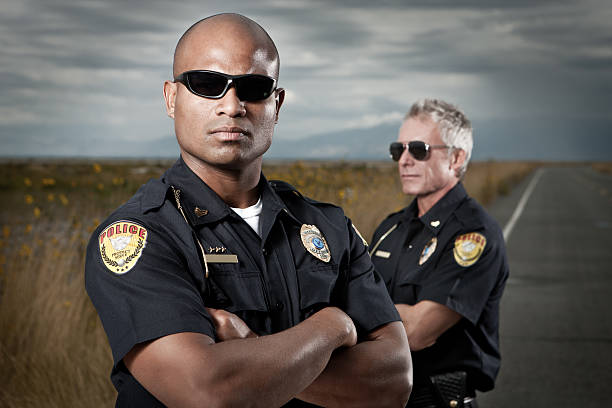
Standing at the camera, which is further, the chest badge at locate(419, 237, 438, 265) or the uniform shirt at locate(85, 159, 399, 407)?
the chest badge at locate(419, 237, 438, 265)

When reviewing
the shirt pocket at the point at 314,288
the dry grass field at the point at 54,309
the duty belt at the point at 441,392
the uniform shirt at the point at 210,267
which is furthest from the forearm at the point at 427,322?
the dry grass field at the point at 54,309

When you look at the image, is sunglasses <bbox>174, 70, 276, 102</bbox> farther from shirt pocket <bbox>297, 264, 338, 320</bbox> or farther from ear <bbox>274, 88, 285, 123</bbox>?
shirt pocket <bbox>297, 264, 338, 320</bbox>

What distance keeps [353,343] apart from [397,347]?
0.19 metres

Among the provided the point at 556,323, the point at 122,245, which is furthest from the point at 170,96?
the point at 556,323

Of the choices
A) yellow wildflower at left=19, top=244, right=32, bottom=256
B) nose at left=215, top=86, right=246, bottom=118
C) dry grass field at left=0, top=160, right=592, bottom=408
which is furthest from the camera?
yellow wildflower at left=19, top=244, right=32, bottom=256

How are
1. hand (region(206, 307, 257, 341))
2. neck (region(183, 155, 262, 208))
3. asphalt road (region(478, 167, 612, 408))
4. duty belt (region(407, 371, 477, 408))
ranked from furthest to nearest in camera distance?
1. asphalt road (region(478, 167, 612, 408))
2. duty belt (region(407, 371, 477, 408))
3. neck (region(183, 155, 262, 208))
4. hand (region(206, 307, 257, 341))

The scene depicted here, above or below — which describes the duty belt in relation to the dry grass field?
above

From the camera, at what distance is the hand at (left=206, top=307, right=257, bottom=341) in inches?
72.9

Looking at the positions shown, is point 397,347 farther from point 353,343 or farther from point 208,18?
point 208,18

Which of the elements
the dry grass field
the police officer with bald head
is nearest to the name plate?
the police officer with bald head

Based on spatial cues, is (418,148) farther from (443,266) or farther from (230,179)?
(230,179)

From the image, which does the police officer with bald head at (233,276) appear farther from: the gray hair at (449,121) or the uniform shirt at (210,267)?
Result: the gray hair at (449,121)

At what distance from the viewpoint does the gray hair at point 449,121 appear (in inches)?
143

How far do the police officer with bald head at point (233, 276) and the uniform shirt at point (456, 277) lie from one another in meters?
0.88
